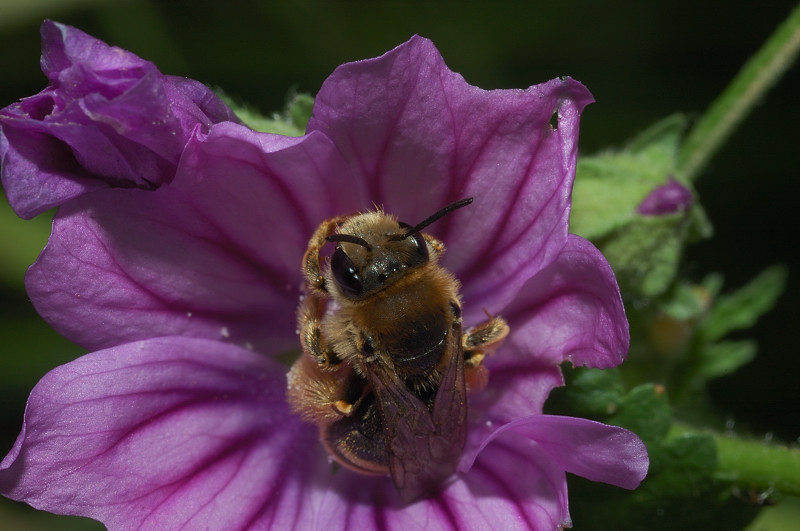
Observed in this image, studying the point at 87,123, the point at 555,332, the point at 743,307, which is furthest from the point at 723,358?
the point at 87,123

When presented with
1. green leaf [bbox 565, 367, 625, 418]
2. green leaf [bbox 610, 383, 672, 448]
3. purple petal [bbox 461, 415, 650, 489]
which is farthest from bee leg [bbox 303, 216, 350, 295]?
green leaf [bbox 610, 383, 672, 448]

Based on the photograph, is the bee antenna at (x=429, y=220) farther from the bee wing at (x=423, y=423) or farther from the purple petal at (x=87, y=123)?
the purple petal at (x=87, y=123)

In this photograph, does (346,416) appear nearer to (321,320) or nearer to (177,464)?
(321,320)

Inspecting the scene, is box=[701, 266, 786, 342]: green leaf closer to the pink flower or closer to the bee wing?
the pink flower

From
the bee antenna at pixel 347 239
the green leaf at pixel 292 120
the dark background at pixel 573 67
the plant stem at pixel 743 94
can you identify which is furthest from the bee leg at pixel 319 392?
the dark background at pixel 573 67

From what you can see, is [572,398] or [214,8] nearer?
[572,398]

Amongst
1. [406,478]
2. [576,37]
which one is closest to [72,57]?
[406,478]
